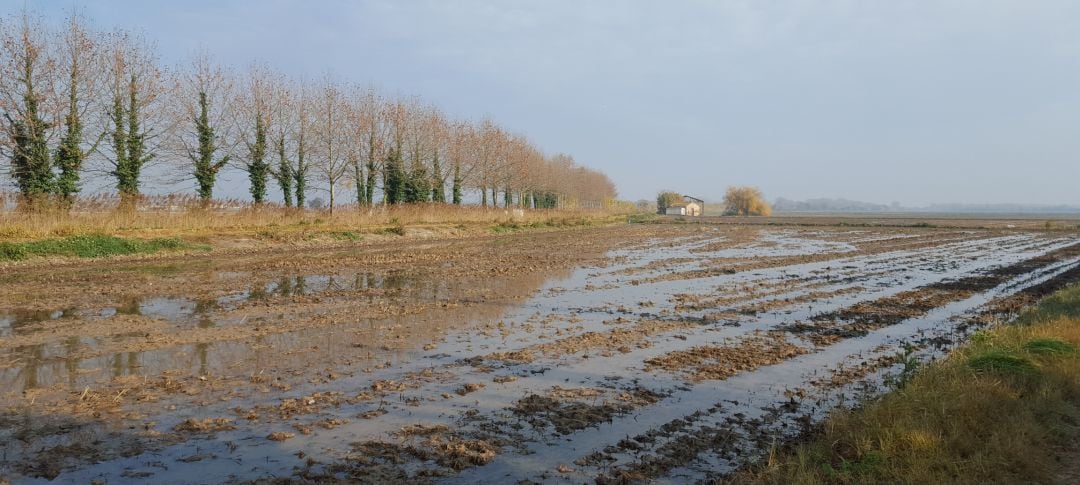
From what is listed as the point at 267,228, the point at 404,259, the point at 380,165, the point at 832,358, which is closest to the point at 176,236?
the point at 267,228

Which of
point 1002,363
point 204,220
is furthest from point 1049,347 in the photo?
point 204,220

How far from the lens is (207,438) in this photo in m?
5.83

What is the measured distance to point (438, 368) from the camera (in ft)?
27.7

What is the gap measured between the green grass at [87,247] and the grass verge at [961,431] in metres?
23.5

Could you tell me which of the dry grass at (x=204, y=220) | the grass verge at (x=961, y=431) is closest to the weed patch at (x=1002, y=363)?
the grass verge at (x=961, y=431)

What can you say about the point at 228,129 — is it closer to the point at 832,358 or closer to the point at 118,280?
the point at 118,280

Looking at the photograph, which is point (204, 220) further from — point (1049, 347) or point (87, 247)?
point (1049, 347)

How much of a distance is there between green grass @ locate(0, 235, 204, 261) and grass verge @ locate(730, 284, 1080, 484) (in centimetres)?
2353

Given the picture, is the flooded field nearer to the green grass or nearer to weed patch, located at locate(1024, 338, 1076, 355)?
weed patch, located at locate(1024, 338, 1076, 355)

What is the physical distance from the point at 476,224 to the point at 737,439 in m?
42.9

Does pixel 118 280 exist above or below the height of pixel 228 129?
below

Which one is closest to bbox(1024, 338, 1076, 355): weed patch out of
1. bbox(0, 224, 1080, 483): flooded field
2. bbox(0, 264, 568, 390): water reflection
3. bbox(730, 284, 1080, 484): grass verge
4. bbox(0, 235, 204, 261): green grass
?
bbox(730, 284, 1080, 484): grass verge

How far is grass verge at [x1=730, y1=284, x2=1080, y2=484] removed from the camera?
16.2ft

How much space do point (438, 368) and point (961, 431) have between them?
19.1 ft
